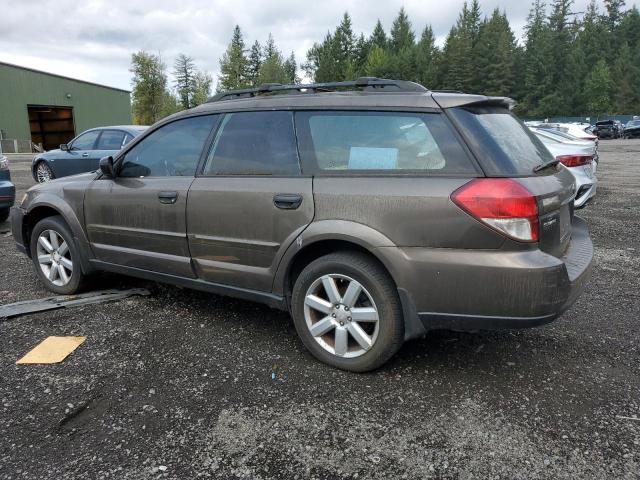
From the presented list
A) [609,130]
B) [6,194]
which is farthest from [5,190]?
[609,130]

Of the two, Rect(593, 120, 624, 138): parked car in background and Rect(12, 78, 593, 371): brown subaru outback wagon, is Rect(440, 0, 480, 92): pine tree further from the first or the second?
Rect(12, 78, 593, 371): brown subaru outback wagon

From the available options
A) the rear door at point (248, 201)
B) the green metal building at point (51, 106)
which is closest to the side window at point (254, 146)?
the rear door at point (248, 201)

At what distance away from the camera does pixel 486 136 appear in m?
2.76

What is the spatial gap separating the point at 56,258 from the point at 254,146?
237 cm

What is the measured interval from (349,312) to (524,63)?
90.4 meters

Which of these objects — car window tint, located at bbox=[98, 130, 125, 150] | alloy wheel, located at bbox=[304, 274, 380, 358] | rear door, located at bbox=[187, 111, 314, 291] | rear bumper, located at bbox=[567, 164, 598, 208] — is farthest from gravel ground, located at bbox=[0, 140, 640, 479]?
car window tint, located at bbox=[98, 130, 125, 150]

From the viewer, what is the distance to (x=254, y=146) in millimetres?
3410

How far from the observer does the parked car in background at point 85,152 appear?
434 inches

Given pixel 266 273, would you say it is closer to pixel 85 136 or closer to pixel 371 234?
pixel 371 234

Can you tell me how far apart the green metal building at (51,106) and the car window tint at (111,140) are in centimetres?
3007

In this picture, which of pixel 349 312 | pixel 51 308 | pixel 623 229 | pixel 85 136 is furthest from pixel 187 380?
pixel 85 136

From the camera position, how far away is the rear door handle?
308 cm

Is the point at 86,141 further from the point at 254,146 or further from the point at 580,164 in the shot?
the point at 580,164

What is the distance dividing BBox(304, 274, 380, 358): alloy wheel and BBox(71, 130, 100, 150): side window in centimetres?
1009
